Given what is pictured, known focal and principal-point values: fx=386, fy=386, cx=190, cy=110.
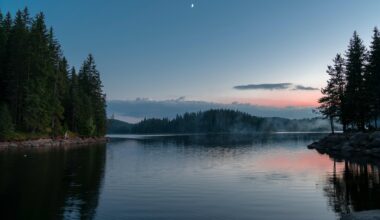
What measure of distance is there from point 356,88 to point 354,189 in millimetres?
56953

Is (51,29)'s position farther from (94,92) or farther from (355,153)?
(355,153)

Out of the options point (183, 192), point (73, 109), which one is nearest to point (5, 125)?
point (73, 109)

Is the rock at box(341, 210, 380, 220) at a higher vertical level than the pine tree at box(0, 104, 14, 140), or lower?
lower

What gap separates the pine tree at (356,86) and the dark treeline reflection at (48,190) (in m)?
56.8

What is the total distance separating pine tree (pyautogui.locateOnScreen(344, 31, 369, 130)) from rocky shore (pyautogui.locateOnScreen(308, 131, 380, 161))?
5.56 metres

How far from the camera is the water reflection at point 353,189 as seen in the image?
24828 millimetres

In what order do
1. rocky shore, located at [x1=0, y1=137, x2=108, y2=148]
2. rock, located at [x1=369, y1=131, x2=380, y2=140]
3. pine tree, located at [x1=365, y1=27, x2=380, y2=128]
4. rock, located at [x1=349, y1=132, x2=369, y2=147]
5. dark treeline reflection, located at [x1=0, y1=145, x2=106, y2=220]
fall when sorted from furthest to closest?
1. rocky shore, located at [x1=0, y1=137, x2=108, y2=148]
2. pine tree, located at [x1=365, y1=27, x2=380, y2=128]
3. rock, located at [x1=349, y1=132, x2=369, y2=147]
4. rock, located at [x1=369, y1=131, x2=380, y2=140]
5. dark treeline reflection, located at [x1=0, y1=145, x2=106, y2=220]

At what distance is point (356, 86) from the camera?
82.1 metres

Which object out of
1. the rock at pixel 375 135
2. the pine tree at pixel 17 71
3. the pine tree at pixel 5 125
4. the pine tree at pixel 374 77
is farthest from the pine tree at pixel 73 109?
the rock at pixel 375 135

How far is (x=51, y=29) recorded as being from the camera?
11106 cm

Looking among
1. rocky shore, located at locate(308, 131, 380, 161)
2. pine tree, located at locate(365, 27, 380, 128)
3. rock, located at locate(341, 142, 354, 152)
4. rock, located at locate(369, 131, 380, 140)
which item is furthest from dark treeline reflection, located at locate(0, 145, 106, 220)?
pine tree, located at locate(365, 27, 380, 128)

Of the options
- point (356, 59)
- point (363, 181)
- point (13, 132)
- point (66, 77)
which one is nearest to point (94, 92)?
point (66, 77)

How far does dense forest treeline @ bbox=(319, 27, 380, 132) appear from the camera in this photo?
7488 centimetres

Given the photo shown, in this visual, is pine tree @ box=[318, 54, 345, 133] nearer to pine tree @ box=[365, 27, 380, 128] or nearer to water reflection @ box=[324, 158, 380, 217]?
pine tree @ box=[365, 27, 380, 128]
